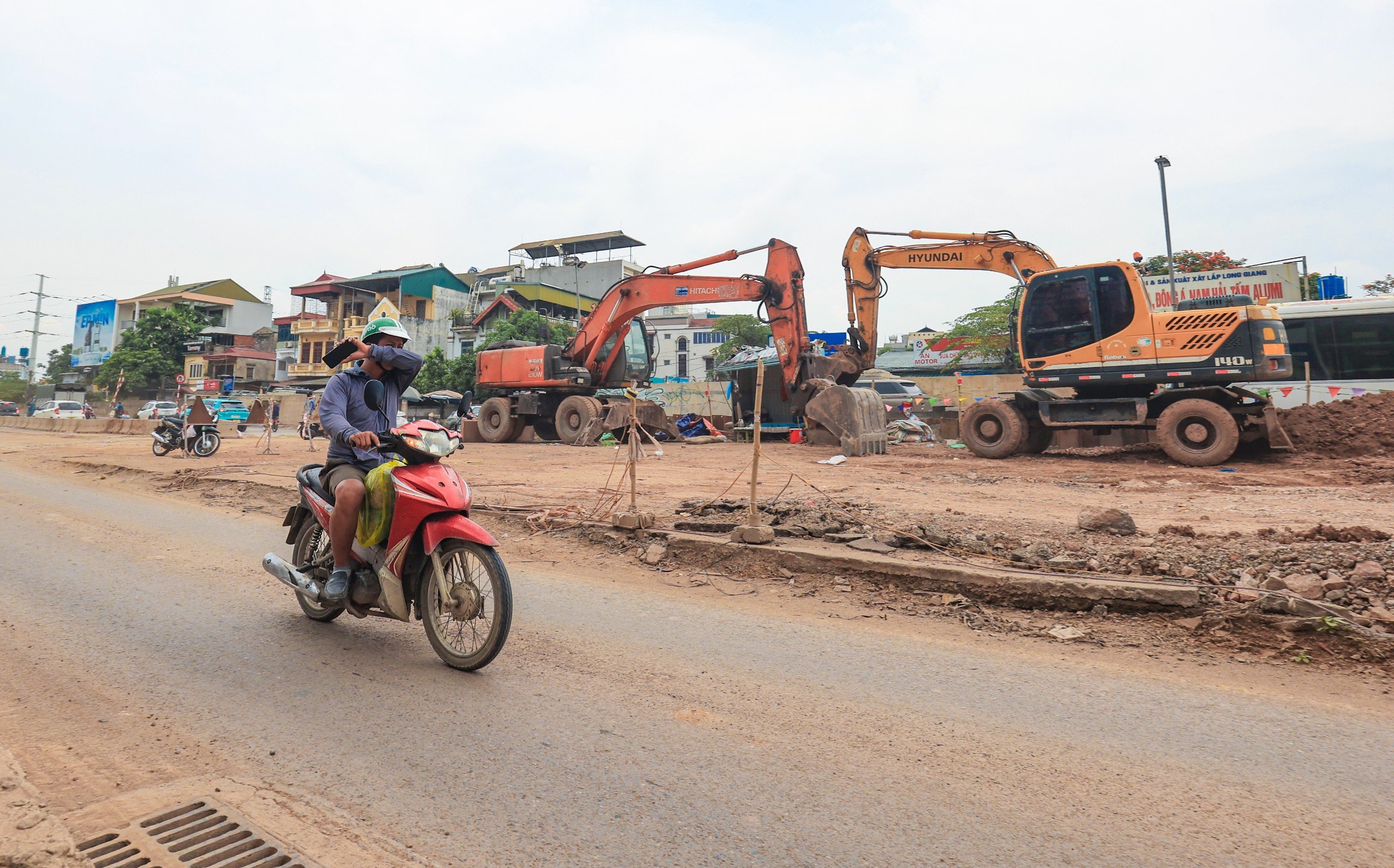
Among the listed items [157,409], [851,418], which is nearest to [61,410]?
[157,409]

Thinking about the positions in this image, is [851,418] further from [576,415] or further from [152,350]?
[152,350]

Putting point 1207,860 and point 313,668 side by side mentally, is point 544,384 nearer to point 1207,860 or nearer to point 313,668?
point 313,668

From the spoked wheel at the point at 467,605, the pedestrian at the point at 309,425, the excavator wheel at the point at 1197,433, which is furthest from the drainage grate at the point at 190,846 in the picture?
the pedestrian at the point at 309,425

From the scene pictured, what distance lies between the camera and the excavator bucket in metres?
15.1

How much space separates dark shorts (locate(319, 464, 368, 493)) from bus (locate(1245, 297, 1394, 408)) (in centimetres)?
1690

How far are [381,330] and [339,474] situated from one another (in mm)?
808

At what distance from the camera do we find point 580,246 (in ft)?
215

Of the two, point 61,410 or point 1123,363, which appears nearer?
point 1123,363

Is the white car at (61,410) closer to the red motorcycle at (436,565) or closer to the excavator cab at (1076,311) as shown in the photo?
the excavator cab at (1076,311)

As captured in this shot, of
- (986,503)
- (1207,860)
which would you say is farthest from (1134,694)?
(986,503)

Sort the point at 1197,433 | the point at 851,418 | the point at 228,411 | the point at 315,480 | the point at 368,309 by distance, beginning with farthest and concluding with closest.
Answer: the point at 368,309 < the point at 228,411 < the point at 851,418 < the point at 1197,433 < the point at 315,480

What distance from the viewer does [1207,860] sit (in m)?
2.13

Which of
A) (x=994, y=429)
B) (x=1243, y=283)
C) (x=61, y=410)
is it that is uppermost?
(x=1243, y=283)

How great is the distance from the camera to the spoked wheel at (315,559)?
4.34m
